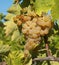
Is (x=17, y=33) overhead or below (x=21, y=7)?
below

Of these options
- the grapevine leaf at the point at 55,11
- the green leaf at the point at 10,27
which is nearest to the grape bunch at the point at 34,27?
the green leaf at the point at 10,27

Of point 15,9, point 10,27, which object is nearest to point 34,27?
point 10,27

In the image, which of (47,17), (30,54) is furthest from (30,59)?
(47,17)

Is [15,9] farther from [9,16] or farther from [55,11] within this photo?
[55,11]

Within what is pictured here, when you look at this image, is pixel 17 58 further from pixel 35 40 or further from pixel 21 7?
pixel 21 7

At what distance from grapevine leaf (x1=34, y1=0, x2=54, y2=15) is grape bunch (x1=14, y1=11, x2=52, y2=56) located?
265mm

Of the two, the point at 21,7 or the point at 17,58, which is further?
the point at 21,7

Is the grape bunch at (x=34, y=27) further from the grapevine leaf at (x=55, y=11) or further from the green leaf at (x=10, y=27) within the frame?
the grapevine leaf at (x=55, y=11)

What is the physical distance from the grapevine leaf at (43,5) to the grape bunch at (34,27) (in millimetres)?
265

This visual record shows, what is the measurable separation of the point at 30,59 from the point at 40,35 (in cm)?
32

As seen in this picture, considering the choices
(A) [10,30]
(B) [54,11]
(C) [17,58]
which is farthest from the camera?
(A) [10,30]

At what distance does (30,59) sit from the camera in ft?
10.2

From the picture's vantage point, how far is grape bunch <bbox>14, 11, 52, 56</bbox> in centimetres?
298

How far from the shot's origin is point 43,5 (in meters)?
2.70
